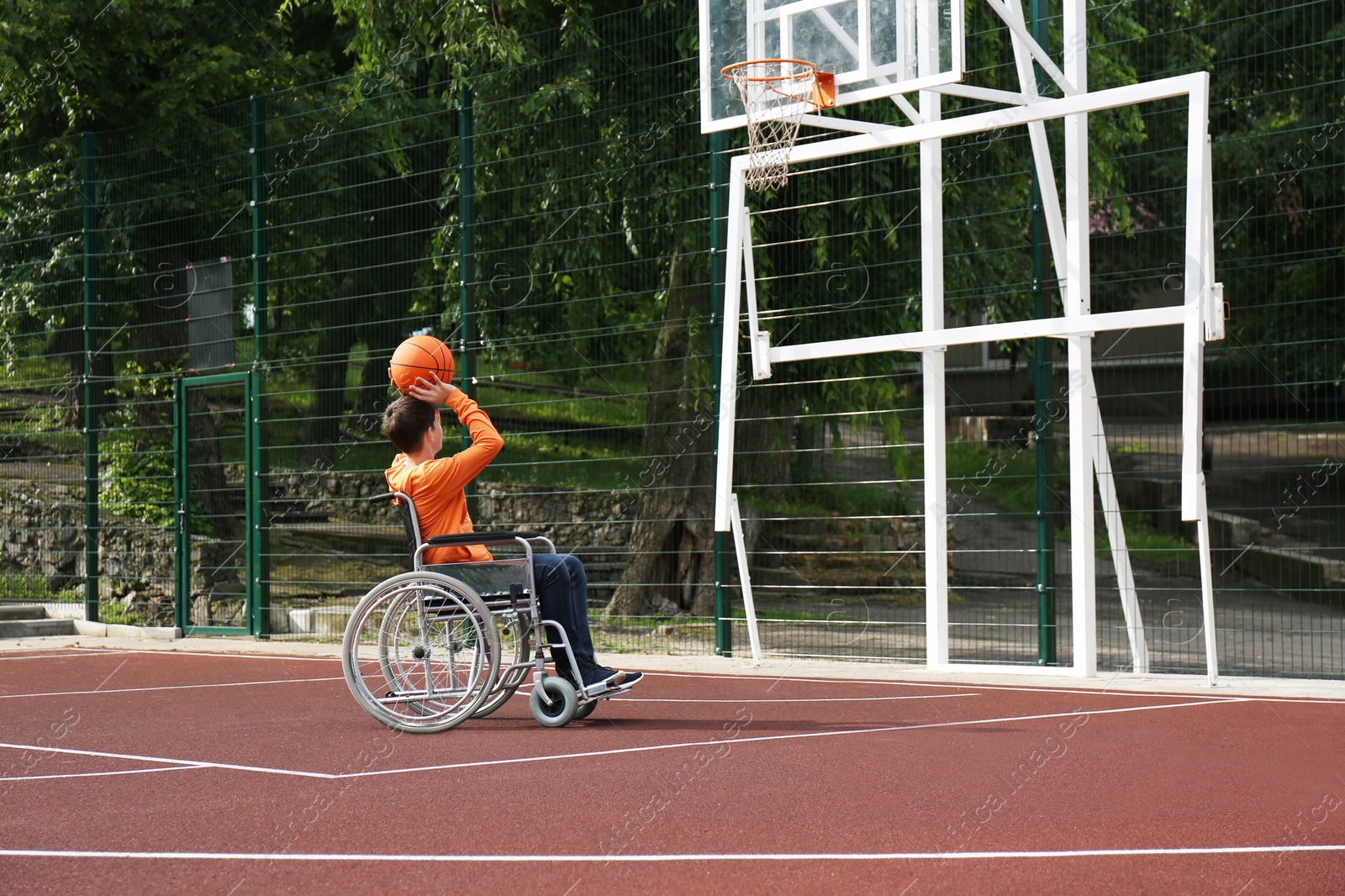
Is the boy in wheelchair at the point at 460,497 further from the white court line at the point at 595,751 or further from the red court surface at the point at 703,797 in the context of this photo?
the white court line at the point at 595,751

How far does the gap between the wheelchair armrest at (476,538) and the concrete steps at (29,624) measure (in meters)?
6.90

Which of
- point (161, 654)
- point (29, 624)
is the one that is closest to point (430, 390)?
point (161, 654)

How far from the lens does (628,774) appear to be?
202 inches

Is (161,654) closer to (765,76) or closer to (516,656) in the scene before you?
(516,656)

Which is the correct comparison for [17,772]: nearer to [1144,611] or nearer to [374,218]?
[374,218]

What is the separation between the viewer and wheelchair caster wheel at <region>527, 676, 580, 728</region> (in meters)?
6.20

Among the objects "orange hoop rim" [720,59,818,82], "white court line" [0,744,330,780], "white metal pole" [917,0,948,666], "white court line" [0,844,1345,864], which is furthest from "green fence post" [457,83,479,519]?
"white court line" [0,844,1345,864]

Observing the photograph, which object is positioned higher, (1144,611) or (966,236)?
(966,236)

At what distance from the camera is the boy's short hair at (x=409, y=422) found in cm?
648

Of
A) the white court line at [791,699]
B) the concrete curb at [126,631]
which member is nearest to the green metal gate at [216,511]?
the concrete curb at [126,631]

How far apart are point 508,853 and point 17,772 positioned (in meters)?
2.48

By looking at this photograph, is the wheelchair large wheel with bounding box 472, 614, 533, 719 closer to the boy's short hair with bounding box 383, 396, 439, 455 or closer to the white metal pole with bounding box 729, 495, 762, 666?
the boy's short hair with bounding box 383, 396, 439, 455

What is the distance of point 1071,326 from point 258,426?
21.6ft

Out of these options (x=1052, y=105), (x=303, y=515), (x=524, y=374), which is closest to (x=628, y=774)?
(x=1052, y=105)
